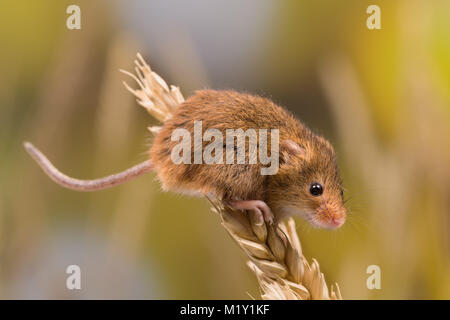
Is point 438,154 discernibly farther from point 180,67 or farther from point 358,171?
point 180,67

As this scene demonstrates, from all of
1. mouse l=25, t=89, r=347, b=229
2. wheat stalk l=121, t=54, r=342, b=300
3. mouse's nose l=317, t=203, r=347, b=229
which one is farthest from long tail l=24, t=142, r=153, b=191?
mouse's nose l=317, t=203, r=347, b=229

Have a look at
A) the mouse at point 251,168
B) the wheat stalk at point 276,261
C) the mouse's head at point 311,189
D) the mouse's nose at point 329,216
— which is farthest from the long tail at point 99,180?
the mouse's nose at point 329,216

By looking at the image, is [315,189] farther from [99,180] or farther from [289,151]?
[99,180]

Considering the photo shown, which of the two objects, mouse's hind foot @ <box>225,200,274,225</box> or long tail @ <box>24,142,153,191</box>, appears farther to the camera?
long tail @ <box>24,142,153,191</box>

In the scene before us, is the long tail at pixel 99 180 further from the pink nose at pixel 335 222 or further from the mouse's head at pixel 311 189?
the pink nose at pixel 335 222

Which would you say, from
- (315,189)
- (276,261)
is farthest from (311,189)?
(276,261)

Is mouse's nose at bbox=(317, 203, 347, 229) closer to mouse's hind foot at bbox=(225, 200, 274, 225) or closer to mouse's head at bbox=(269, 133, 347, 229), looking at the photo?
mouse's head at bbox=(269, 133, 347, 229)

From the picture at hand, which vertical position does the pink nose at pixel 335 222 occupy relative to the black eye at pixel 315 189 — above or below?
below
